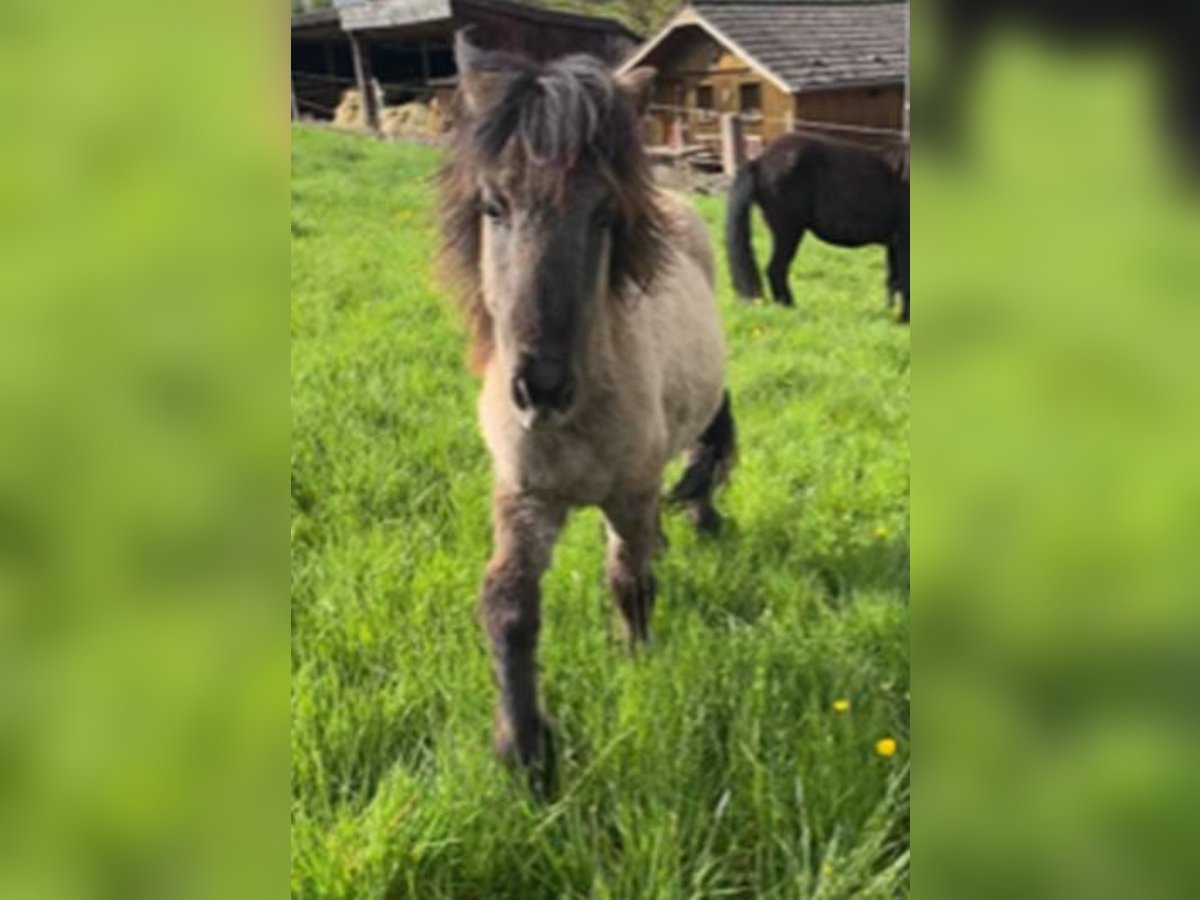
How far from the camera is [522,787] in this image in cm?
151

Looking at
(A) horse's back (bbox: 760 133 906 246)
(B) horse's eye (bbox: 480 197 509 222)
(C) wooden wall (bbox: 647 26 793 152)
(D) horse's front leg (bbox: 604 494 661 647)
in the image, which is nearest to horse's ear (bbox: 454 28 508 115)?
(B) horse's eye (bbox: 480 197 509 222)

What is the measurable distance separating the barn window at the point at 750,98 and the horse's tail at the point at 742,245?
104 cm

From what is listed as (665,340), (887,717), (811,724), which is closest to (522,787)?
(811,724)

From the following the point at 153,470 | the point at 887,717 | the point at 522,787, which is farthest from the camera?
the point at 887,717

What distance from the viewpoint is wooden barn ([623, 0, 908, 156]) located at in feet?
3.59

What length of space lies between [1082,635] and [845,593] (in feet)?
4.75

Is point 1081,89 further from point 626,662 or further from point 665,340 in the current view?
point 665,340

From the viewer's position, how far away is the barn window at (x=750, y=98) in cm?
156

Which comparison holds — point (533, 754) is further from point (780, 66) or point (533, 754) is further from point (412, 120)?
point (780, 66)

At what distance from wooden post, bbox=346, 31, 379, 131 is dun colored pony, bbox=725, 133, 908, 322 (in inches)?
46.7

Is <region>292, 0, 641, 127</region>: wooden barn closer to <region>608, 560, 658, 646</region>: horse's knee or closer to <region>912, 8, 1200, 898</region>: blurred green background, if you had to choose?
<region>912, 8, 1200, 898</region>: blurred green background

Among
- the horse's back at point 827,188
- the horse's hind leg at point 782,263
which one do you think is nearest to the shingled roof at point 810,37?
the horse's hind leg at point 782,263

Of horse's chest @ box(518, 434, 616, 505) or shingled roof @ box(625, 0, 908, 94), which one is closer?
shingled roof @ box(625, 0, 908, 94)

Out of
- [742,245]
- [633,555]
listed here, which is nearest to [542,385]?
[633,555]
